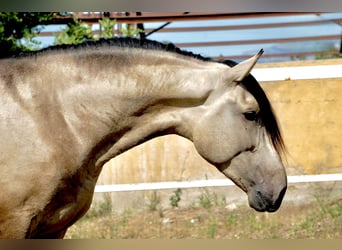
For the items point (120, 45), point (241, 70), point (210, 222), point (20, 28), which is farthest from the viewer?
point (20, 28)

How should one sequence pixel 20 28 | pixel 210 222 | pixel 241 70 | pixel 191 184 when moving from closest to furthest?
pixel 241 70 → pixel 191 184 → pixel 210 222 → pixel 20 28

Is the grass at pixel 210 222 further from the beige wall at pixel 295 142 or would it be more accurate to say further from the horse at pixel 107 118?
the horse at pixel 107 118

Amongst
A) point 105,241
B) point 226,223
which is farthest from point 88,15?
point 105,241

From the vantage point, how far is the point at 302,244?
114 centimetres

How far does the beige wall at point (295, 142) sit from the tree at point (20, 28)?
1.99 meters

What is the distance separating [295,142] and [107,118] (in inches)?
97.4

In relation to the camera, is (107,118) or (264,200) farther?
(264,200)

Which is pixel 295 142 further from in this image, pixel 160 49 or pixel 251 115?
pixel 160 49

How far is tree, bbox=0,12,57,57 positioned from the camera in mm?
5848

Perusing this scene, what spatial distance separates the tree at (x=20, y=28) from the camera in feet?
19.2

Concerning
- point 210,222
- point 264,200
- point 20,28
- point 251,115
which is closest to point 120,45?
point 251,115

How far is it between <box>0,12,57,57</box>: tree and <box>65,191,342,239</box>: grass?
2.10 m

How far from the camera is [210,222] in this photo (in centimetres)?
467

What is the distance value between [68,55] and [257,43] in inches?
223
